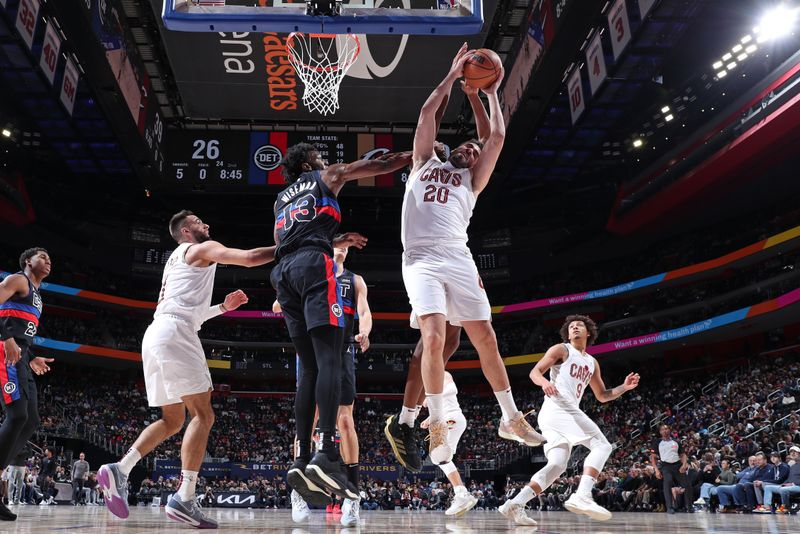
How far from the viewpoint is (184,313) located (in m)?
5.29

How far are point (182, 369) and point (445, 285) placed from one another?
6.62 ft

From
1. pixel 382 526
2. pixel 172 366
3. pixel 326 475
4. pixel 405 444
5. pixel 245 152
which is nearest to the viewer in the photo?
pixel 326 475

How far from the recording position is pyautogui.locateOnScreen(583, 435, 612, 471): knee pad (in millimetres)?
6598

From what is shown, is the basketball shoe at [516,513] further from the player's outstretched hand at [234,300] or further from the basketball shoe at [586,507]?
the player's outstretched hand at [234,300]

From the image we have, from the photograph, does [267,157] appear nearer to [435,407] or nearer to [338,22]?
[338,22]

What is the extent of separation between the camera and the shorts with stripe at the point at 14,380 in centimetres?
593

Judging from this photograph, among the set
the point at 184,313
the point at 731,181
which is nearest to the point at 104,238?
the point at 731,181

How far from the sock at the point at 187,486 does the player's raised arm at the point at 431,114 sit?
2794mm

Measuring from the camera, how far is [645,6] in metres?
13.4

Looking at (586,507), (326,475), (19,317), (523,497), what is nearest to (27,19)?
(19,317)

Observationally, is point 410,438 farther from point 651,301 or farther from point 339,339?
point 651,301

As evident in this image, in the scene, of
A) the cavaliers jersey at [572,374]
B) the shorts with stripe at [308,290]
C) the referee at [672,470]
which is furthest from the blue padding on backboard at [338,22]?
the referee at [672,470]

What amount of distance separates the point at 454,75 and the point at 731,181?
80.2 feet

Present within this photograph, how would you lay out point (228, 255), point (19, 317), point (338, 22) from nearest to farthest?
1. point (228, 255)
2. point (19, 317)
3. point (338, 22)
